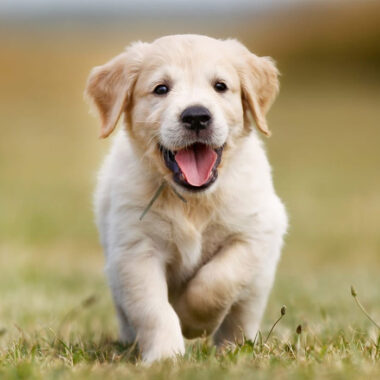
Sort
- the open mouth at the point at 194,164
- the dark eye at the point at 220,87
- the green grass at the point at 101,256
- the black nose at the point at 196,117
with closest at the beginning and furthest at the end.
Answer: the green grass at the point at 101,256 → the black nose at the point at 196,117 → the open mouth at the point at 194,164 → the dark eye at the point at 220,87

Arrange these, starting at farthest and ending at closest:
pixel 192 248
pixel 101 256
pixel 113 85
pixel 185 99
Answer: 1. pixel 101 256
2. pixel 113 85
3. pixel 192 248
4. pixel 185 99

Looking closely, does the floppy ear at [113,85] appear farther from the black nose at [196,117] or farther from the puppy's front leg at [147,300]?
the puppy's front leg at [147,300]

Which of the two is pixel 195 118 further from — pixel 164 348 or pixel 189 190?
pixel 164 348

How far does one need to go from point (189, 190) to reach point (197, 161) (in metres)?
0.15

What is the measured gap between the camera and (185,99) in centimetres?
379

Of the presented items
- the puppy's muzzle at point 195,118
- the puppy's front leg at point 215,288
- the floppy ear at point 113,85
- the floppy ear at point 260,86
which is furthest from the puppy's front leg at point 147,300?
the floppy ear at point 260,86

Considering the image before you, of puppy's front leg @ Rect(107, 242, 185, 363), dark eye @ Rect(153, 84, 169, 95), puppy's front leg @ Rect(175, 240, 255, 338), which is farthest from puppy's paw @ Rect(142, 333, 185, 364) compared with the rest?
dark eye @ Rect(153, 84, 169, 95)

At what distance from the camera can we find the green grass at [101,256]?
3.03 metres

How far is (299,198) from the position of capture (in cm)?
1355

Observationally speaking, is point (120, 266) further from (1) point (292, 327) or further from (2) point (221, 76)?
(1) point (292, 327)

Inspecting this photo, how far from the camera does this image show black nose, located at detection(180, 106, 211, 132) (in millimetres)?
3699

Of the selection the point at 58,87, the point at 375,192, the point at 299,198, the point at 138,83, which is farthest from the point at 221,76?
the point at 58,87

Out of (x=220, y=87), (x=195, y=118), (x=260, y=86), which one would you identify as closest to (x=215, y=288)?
(x=195, y=118)

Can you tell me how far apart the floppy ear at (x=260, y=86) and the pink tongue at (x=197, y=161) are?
1.33 feet
